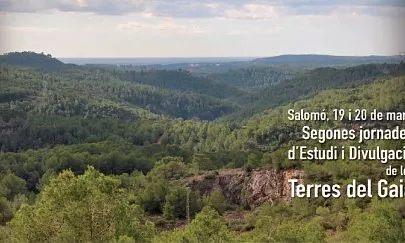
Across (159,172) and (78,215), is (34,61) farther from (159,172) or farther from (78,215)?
(78,215)

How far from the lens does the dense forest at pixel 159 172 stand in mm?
8531

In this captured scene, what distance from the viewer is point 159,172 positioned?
24328 millimetres

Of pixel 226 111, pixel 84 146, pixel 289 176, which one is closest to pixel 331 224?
pixel 289 176

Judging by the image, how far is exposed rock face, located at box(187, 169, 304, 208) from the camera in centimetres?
1983

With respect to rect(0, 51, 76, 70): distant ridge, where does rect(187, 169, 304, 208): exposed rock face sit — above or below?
below

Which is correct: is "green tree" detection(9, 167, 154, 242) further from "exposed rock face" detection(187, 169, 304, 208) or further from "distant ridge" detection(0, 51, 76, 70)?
"distant ridge" detection(0, 51, 76, 70)

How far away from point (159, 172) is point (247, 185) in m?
4.32

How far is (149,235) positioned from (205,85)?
341 feet

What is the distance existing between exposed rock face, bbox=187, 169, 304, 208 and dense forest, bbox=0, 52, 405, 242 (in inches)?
6.5

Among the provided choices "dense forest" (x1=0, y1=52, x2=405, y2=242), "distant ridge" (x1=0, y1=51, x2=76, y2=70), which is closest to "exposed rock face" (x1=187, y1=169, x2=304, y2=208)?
"dense forest" (x1=0, y1=52, x2=405, y2=242)

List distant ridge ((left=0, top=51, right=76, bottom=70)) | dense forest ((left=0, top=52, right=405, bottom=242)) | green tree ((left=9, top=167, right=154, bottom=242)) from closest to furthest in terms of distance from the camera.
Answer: green tree ((left=9, top=167, right=154, bottom=242)) < dense forest ((left=0, top=52, right=405, bottom=242)) < distant ridge ((left=0, top=51, right=76, bottom=70))

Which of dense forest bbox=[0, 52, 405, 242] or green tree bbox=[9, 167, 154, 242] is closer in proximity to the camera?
green tree bbox=[9, 167, 154, 242]

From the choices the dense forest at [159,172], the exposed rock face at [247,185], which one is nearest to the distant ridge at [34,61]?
the dense forest at [159,172]

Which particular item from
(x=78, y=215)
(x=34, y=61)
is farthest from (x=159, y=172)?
(x=34, y=61)
